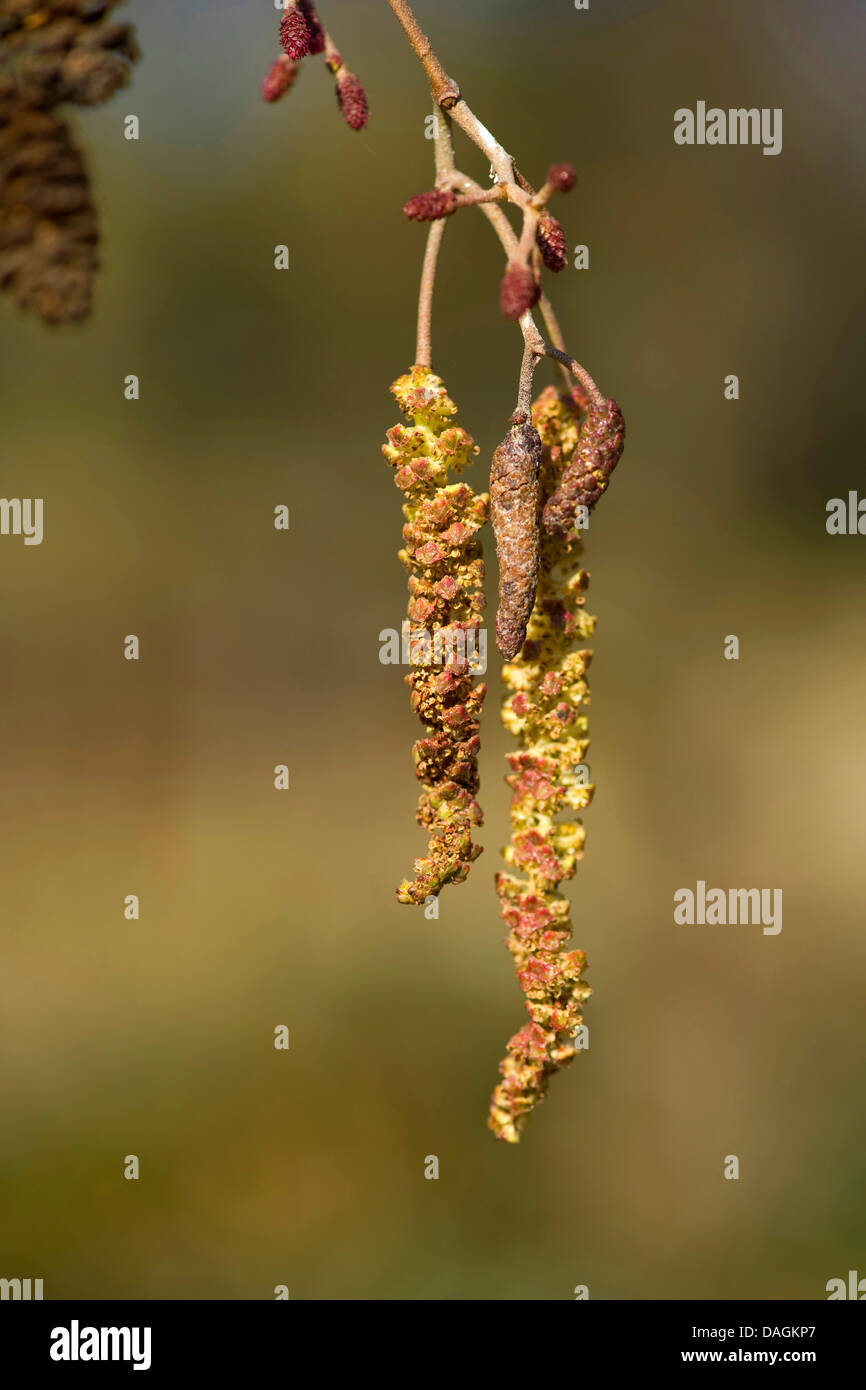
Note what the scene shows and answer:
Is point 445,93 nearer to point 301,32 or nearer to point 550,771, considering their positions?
point 301,32

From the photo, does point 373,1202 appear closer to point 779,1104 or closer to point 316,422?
point 779,1104

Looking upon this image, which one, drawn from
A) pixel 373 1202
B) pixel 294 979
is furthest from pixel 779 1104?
pixel 294 979

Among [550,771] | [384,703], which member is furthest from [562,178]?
[384,703]

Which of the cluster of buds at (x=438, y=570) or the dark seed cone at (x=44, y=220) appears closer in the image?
the dark seed cone at (x=44, y=220)

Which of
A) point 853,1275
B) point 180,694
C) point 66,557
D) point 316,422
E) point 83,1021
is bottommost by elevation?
point 853,1275

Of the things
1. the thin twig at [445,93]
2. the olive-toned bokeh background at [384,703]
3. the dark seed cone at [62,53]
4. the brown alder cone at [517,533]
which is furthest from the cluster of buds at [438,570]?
the olive-toned bokeh background at [384,703]

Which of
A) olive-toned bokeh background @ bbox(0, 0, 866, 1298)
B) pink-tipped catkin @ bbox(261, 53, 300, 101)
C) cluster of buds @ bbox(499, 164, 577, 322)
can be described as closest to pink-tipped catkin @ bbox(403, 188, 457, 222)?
cluster of buds @ bbox(499, 164, 577, 322)

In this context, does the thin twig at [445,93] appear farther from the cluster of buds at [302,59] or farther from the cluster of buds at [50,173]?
the cluster of buds at [50,173]

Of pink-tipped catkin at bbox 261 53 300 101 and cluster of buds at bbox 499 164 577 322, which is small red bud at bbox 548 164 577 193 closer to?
cluster of buds at bbox 499 164 577 322
